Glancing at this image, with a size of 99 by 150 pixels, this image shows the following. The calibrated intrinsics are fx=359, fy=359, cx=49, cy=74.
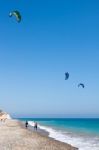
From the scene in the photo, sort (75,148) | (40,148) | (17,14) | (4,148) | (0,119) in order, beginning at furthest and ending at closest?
(0,119)
(75,148)
(40,148)
(4,148)
(17,14)

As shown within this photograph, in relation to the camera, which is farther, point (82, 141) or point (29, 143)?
point (82, 141)

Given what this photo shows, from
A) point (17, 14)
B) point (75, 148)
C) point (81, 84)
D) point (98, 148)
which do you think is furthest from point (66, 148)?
point (17, 14)

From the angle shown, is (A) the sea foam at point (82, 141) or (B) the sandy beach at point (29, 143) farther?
(A) the sea foam at point (82, 141)

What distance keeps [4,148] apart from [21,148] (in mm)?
1350

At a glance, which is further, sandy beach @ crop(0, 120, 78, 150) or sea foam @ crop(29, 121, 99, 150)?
sea foam @ crop(29, 121, 99, 150)

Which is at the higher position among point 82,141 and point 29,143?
point 82,141

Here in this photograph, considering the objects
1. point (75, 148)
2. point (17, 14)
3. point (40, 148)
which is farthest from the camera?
point (75, 148)

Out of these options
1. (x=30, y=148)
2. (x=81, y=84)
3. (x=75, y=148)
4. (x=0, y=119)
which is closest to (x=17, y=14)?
(x=81, y=84)

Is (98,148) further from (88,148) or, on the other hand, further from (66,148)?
(66,148)

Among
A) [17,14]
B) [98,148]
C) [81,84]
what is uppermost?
[17,14]

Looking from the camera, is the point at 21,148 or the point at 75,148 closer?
the point at 21,148

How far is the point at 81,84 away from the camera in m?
28.2

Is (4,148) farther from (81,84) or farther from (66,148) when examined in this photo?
(81,84)

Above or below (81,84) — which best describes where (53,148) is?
below
